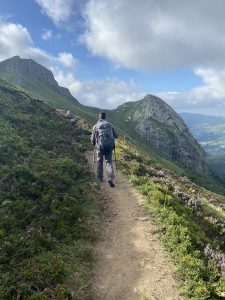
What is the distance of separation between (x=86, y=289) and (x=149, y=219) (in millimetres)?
5573

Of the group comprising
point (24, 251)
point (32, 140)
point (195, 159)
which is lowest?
point (195, 159)

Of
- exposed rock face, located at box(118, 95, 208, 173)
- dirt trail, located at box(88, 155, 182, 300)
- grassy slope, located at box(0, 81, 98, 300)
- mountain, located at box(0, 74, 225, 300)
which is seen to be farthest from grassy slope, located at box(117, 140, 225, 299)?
exposed rock face, located at box(118, 95, 208, 173)

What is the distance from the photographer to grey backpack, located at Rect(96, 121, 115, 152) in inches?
817

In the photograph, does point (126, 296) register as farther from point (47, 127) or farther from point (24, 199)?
point (47, 127)

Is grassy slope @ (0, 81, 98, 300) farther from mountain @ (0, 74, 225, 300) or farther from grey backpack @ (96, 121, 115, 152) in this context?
grey backpack @ (96, 121, 115, 152)

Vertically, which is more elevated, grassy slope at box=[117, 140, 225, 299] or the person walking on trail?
the person walking on trail

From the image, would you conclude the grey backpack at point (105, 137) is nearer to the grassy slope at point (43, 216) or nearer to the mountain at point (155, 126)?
the grassy slope at point (43, 216)

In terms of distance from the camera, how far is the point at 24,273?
1088 cm

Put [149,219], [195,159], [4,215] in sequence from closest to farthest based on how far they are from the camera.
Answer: [4,215], [149,219], [195,159]

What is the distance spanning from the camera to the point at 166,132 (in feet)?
548

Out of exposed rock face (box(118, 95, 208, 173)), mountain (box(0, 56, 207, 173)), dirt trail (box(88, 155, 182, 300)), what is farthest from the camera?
exposed rock face (box(118, 95, 208, 173))

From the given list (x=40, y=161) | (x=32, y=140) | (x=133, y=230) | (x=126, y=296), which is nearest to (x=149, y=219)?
(x=133, y=230)

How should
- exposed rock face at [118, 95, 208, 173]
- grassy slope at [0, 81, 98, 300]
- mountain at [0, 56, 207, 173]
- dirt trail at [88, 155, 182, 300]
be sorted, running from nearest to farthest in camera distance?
grassy slope at [0, 81, 98, 300]
dirt trail at [88, 155, 182, 300]
mountain at [0, 56, 207, 173]
exposed rock face at [118, 95, 208, 173]

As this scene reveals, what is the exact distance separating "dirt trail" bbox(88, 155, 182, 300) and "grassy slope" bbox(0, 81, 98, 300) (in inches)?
22.4
